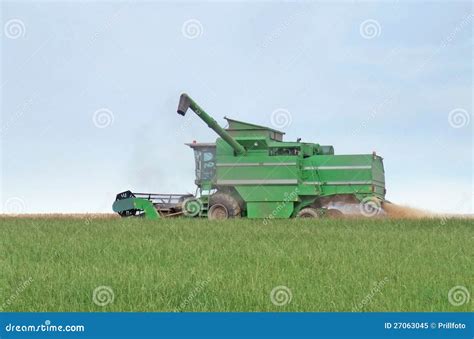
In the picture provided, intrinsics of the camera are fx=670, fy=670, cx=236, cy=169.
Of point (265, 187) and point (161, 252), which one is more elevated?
point (265, 187)

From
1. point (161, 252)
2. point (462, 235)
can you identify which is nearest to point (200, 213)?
point (462, 235)

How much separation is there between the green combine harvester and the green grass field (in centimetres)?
853

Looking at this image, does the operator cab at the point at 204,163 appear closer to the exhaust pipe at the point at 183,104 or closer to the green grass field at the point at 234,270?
the exhaust pipe at the point at 183,104

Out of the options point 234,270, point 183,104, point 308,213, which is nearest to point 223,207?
point 308,213

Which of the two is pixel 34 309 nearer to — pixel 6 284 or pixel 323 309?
pixel 6 284

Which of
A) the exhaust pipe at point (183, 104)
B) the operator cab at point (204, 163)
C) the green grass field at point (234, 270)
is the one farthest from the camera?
the operator cab at point (204, 163)

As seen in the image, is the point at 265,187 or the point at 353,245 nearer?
the point at 353,245

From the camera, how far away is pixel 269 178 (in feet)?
79.9

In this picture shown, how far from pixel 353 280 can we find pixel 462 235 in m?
7.69

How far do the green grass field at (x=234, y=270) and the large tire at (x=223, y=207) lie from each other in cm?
904

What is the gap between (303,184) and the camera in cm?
2412

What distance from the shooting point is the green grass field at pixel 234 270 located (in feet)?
22.7

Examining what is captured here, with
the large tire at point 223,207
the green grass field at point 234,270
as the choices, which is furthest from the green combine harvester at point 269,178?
the green grass field at point 234,270
